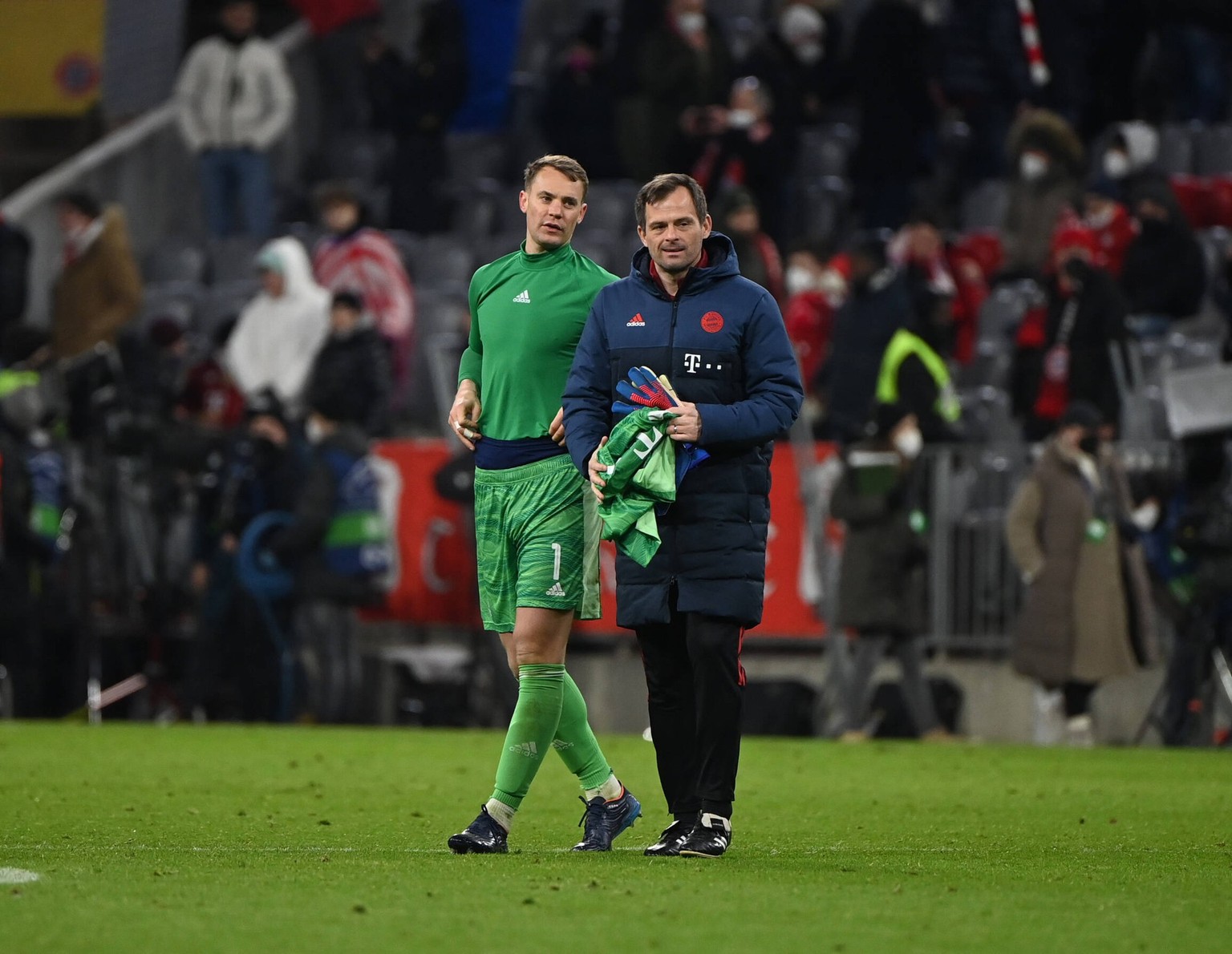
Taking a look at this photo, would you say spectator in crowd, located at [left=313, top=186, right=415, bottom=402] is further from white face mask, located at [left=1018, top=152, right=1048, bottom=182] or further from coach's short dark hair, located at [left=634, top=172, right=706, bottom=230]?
coach's short dark hair, located at [left=634, top=172, right=706, bottom=230]

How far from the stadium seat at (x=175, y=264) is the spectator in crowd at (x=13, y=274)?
236cm

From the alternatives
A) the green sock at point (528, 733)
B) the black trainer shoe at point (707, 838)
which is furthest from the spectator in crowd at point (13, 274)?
the black trainer shoe at point (707, 838)

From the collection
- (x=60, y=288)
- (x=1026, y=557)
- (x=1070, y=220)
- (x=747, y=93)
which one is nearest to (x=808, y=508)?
(x=1026, y=557)

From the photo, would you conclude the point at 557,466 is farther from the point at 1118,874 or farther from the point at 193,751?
the point at 193,751

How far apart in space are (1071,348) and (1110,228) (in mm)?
1393

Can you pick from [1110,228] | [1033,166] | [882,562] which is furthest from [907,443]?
[1033,166]

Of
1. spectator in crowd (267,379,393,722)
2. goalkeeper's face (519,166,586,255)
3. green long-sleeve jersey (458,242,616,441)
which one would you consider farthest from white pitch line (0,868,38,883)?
spectator in crowd (267,379,393,722)

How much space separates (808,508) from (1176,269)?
3195mm

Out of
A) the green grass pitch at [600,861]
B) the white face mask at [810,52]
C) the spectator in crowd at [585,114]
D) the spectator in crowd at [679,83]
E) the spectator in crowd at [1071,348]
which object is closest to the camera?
the green grass pitch at [600,861]

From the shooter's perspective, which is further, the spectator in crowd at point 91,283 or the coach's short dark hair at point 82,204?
the coach's short dark hair at point 82,204

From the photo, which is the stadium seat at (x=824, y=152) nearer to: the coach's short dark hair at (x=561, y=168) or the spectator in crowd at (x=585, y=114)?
the spectator in crowd at (x=585, y=114)

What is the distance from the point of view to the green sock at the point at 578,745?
28.4ft

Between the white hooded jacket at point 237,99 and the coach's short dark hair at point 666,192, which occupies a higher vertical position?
the white hooded jacket at point 237,99

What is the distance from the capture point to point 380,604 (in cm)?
1823
